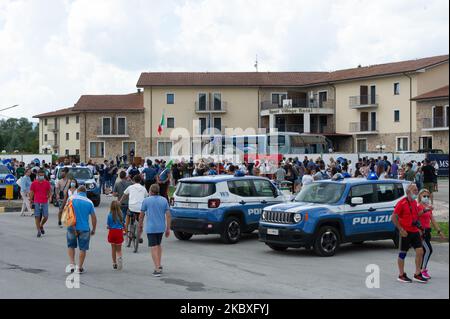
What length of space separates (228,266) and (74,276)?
3024 millimetres

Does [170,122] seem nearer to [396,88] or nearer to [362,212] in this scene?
[396,88]

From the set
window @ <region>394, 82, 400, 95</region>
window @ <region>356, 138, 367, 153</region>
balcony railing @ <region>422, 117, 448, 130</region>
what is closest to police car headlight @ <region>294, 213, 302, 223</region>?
balcony railing @ <region>422, 117, 448, 130</region>

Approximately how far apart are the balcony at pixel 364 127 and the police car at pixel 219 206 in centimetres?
5473

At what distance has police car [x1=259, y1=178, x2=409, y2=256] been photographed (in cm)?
1448

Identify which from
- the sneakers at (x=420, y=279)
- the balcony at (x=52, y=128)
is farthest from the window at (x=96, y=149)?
the sneakers at (x=420, y=279)

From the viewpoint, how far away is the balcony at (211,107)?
78312mm

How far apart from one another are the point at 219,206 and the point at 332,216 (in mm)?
3144

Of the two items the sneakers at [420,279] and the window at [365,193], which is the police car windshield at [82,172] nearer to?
the window at [365,193]

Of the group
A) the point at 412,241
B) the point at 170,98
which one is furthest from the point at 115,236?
the point at 170,98

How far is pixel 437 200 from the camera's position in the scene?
29.1 m

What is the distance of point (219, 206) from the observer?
16.7 m
